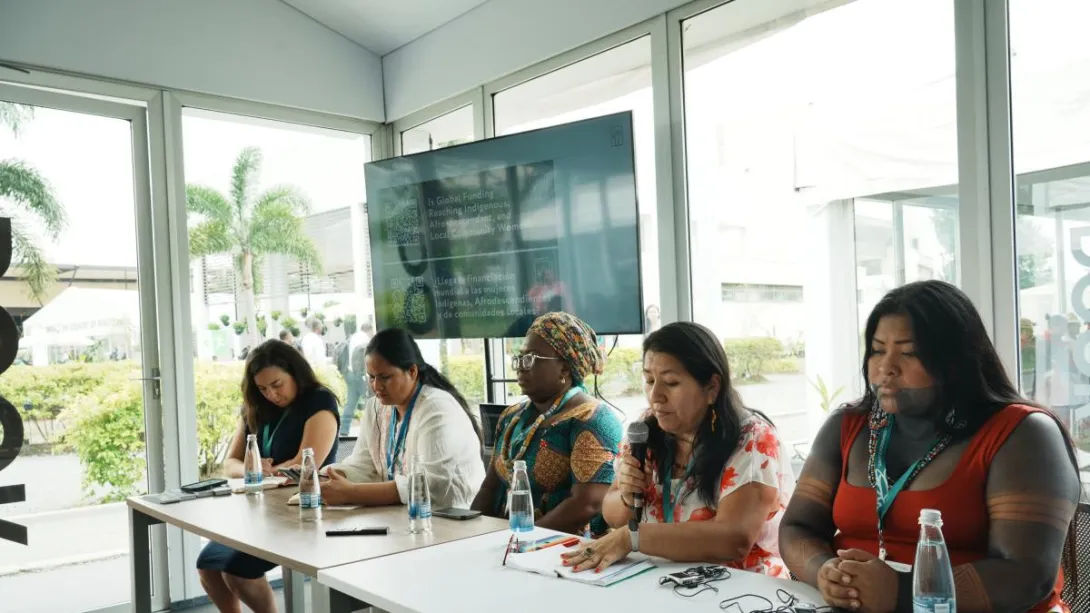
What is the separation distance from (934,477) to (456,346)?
3485 millimetres

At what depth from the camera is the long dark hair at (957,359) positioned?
6.01 feet

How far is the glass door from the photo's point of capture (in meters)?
4.15

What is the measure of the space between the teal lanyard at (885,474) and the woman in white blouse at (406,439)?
5.14ft

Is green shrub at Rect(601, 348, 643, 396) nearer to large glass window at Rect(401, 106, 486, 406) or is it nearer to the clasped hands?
large glass window at Rect(401, 106, 486, 406)

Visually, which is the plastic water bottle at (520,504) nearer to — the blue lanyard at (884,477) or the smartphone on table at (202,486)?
the blue lanyard at (884,477)

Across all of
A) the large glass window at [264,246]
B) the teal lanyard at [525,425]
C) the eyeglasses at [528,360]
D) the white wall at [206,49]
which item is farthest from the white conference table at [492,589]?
the white wall at [206,49]

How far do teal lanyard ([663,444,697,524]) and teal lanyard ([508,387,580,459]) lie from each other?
588 mm

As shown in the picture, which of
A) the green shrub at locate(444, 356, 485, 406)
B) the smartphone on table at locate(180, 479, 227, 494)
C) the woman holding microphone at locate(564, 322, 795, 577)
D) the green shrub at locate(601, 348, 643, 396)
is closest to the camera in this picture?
the woman holding microphone at locate(564, 322, 795, 577)

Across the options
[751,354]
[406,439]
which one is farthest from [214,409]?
[751,354]

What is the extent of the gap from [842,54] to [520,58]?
1772mm

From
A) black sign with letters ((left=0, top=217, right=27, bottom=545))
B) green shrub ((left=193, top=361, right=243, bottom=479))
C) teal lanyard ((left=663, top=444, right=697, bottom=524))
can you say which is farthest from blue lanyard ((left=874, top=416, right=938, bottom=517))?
black sign with letters ((left=0, top=217, right=27, bottom=545))

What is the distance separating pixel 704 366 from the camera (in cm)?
231

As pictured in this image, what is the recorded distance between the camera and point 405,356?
3.28 metres

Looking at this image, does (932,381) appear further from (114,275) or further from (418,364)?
(114,275)
